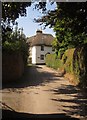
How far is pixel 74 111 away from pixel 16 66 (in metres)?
15.7

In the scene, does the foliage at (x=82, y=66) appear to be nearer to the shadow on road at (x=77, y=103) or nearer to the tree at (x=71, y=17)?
the shadow on road at (x=77, y=103)

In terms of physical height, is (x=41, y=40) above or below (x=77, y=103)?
above

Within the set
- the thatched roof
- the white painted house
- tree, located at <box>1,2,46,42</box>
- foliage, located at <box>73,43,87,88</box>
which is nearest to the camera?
tree, located at <box>1,2,46,42</box>

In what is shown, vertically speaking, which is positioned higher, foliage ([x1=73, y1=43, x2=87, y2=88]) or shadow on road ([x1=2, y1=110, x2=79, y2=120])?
foliage ([x1=73, y1=43, x2=87, y2=88])

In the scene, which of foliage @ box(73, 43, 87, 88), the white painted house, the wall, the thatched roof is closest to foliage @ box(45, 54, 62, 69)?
foliage @ box(73, 43, 87, 88)

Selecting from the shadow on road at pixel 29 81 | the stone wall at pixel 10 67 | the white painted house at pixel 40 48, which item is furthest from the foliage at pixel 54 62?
the white painted house at pixel 40 48

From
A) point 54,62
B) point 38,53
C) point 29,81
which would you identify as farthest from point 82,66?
point 38,53

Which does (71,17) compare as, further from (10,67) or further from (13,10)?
(10,67)

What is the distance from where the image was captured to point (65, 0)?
56.6 ft

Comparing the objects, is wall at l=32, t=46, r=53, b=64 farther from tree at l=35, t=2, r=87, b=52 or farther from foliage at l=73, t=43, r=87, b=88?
foliage at l=73, t=43, r=87, b=88

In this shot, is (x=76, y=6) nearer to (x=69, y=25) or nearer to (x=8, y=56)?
(x=69, y=25)

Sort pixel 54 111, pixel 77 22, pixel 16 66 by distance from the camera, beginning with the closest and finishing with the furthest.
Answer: pixel 54 111 → pixel 77 22 → pixel 16 66

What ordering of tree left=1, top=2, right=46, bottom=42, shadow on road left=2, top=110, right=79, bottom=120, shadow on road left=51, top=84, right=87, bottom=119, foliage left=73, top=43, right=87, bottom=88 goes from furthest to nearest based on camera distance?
foliage left=73, top=43, right=87, bottom=88 → tree left=1, top=2, right=46, bottom=42 → shadow on road left=51, top=84, right=87, bottom=119 → shadow on road left=2, top=110, right=79, bottom=120

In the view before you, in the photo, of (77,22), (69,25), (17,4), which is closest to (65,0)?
(17,4)
